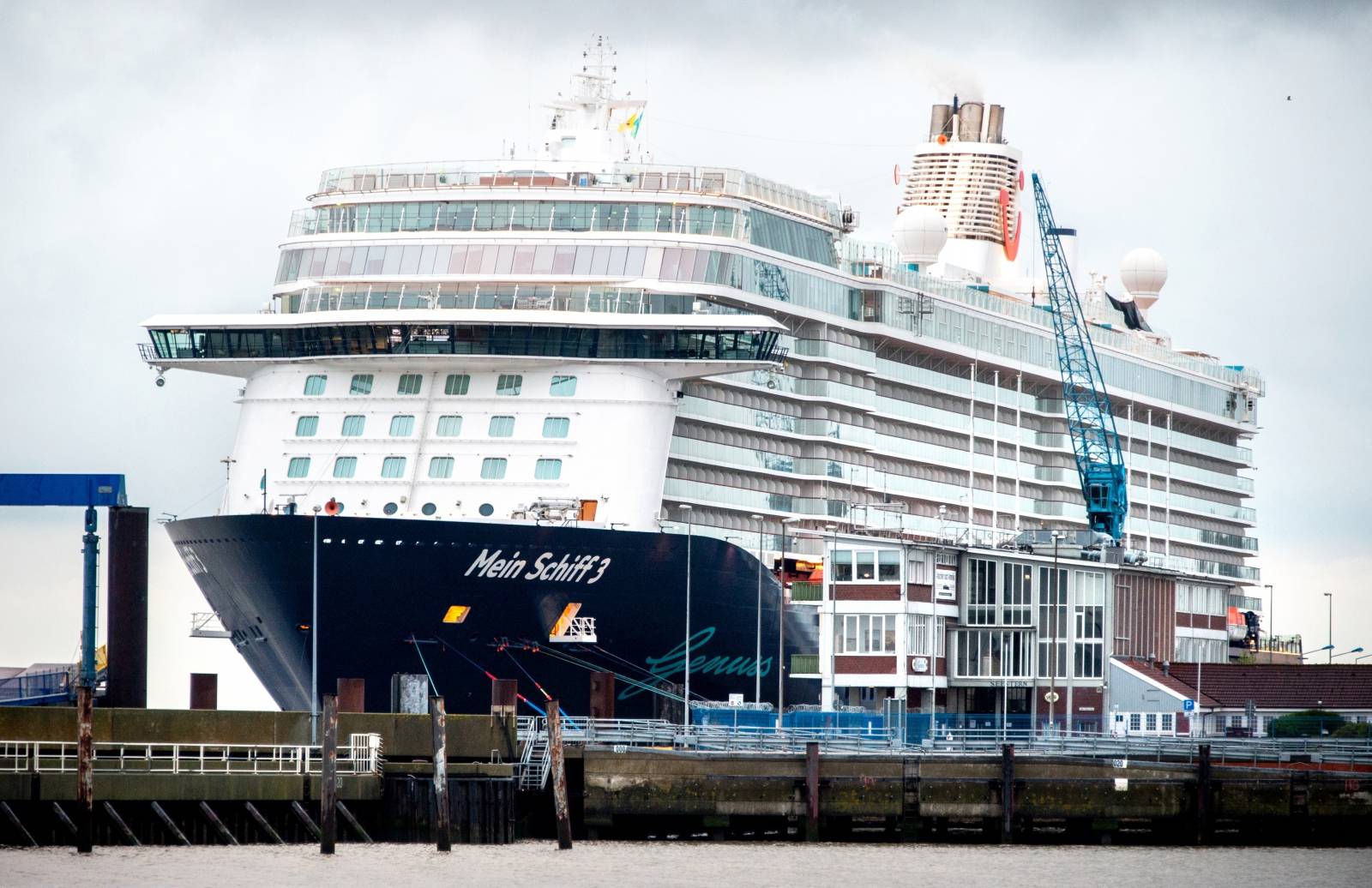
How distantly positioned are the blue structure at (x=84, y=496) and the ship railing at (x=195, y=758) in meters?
7.56

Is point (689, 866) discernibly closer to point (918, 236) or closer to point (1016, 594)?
point (1016, 594)

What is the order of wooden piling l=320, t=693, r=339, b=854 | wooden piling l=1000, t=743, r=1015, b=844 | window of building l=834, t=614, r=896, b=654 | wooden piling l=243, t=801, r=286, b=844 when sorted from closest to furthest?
1. wooden piling l=320, t=693, r=339, b=854
2. wooden piling l=243, t=801, r=286, b=844
3. wooden piling l=1000, t=743, r=1015, b=844
4. window of building l=834, t=614, r=896, b=654

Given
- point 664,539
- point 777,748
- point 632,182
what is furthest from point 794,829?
point 632,182

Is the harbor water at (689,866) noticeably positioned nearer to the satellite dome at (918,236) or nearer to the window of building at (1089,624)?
the window of building at (1089,624)

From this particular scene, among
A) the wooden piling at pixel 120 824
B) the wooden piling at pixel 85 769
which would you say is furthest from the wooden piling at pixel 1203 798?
the wooden piling at pixel 85 769

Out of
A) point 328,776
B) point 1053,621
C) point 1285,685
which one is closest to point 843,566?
point 1053,621

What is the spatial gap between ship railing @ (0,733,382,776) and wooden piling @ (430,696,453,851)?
179cm

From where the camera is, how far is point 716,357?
218ft

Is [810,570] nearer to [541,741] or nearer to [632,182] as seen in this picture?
[632,182]

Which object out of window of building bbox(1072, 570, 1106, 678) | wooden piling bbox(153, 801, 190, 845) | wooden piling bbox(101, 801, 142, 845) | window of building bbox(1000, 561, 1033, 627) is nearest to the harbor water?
wooden piling bbox(153, 801, 190, 845)

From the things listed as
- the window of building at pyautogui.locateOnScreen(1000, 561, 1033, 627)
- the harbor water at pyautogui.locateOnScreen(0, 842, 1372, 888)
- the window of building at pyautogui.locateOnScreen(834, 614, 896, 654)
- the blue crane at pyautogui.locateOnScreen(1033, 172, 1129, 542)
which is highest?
the blue crane at pyautogui.locateOnScreen(1033, 172, 1129, 542)

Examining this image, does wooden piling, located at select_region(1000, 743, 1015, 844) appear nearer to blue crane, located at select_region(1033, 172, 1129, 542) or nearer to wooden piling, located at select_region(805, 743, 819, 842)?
wooden piling, located at select_region(805, 743, 819, 842)

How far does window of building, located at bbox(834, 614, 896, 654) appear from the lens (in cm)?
6981

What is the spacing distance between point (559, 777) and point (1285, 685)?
29.7 meters
